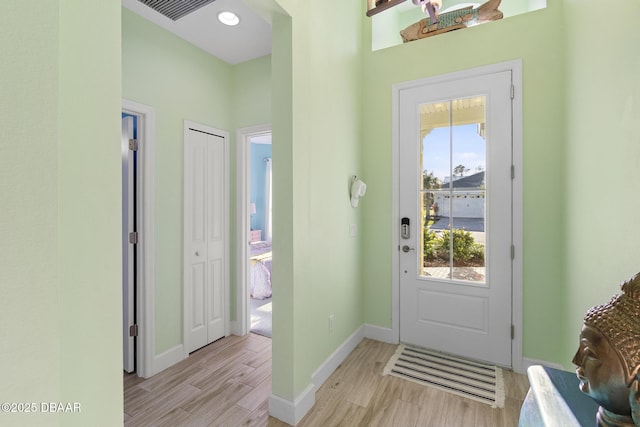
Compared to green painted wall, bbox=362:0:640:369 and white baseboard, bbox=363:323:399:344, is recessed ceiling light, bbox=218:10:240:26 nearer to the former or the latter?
green painted wall, bbox=362:0:640:369

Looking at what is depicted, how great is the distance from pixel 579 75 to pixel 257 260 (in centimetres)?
382

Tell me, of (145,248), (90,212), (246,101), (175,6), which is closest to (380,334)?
(145,248)

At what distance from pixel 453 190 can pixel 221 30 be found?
2384 millimetres

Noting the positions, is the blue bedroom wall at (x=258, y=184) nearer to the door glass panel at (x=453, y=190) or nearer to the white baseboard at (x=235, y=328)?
the white baseboard at (x=235, y=328)

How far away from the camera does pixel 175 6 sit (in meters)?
1.96

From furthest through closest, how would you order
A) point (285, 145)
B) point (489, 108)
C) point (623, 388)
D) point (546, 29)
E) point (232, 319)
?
point (232, 319)
point (489, 108)
point (546, 29)
point (285, 145)
point (623, 388)

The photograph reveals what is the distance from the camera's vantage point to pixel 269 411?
5.79 ft

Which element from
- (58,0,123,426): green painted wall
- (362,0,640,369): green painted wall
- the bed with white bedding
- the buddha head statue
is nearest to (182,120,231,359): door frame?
the bed with white bedding

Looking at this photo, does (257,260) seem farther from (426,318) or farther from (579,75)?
(579,75)

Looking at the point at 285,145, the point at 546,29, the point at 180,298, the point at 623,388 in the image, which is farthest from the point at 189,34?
the point at 623,388

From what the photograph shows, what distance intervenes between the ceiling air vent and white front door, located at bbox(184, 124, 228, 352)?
871 millimetres

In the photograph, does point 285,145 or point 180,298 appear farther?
point 180,298

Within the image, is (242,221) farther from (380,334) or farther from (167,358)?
(380,334)

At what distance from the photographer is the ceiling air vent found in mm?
1914
